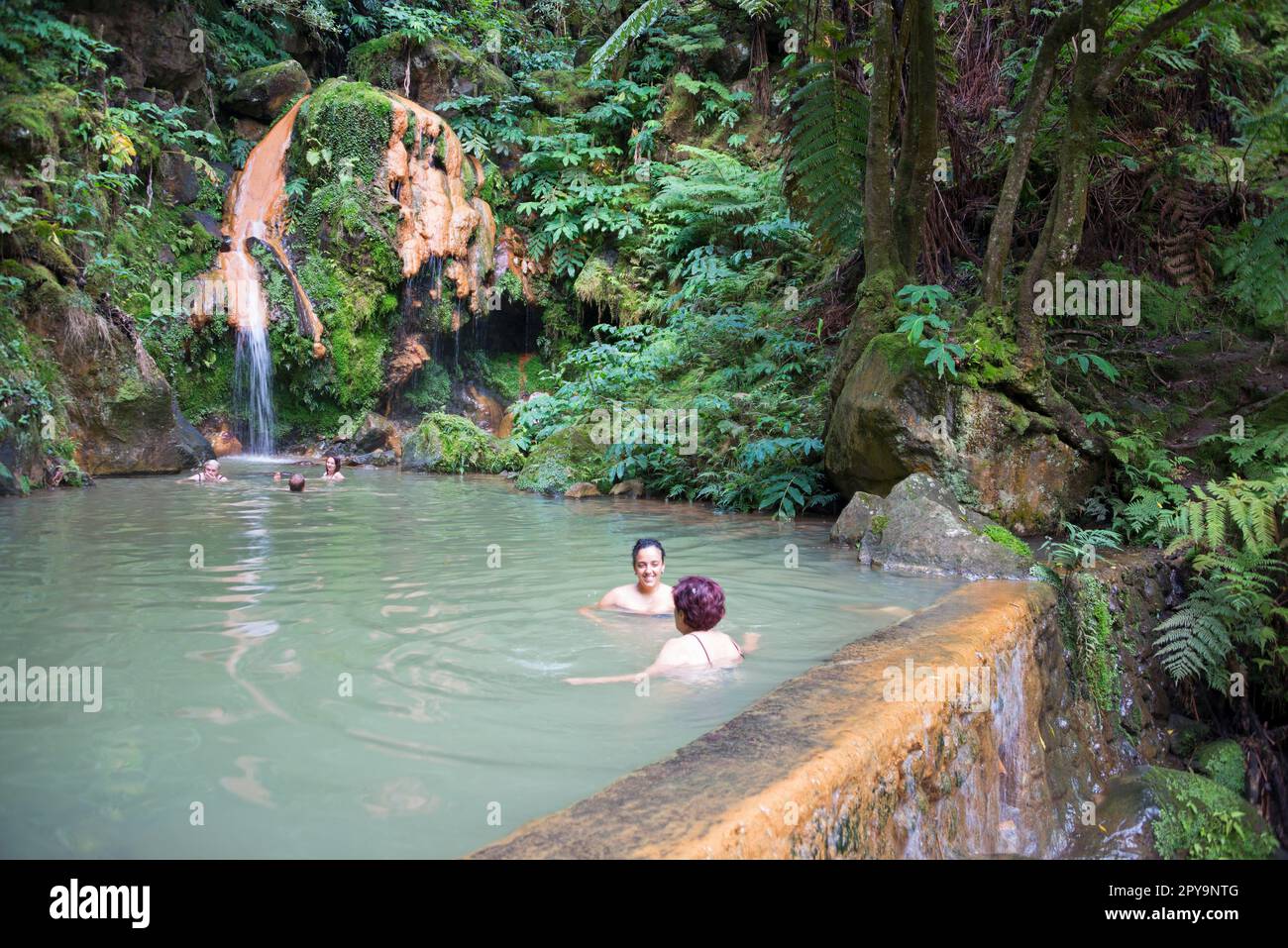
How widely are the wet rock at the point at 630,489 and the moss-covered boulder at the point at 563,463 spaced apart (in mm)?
433

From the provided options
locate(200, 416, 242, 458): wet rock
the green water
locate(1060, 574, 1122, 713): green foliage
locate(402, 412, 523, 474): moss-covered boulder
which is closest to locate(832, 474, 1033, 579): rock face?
the green water

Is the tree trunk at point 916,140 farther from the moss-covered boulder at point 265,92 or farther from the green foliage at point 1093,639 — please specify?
the moss-covered boulder at point 265,92

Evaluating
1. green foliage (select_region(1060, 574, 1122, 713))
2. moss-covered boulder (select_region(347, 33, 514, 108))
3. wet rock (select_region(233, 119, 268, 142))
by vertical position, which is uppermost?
moss-covered boulder (select_region(347, 33, 514, 108))

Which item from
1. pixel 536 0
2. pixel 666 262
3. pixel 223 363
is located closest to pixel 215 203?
pixel 223 363

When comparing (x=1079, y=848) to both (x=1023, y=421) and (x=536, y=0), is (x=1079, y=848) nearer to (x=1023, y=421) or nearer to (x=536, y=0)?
(x=1023, y=421)

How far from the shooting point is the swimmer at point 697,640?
3.73 metres

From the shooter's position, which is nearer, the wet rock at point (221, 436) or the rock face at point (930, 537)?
the rock face at point (930, 537)

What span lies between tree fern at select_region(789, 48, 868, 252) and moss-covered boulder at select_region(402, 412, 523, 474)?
676cm

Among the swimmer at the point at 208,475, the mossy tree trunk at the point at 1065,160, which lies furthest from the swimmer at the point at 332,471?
the mossy tree trunk at the point at 1065,160

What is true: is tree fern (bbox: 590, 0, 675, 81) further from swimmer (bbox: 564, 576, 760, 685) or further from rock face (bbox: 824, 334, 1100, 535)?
swimmer (bbox: 564, 576, 760, 685)

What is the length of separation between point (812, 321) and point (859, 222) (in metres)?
2.51

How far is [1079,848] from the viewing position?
3676 millimetres

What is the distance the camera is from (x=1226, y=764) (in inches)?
172

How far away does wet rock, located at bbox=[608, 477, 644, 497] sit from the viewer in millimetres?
10922
